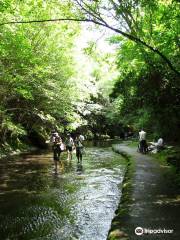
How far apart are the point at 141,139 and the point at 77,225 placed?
1558cm

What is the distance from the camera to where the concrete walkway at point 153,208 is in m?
7.10

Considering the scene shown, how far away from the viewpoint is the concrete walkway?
7.10 metres

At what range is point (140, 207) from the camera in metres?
8.91

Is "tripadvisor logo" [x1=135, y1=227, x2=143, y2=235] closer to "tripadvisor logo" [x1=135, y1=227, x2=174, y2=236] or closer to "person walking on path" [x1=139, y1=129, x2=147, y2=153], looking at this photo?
"tripadvisor logo" [x1=135, y1=227, x2=174, y2=236]

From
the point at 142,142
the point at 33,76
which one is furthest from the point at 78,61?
the point at 142,142

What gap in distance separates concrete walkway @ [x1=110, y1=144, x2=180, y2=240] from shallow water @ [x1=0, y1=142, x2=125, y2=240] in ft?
2.44

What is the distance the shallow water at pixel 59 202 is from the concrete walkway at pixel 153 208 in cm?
74

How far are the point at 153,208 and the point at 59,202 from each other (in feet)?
11.2

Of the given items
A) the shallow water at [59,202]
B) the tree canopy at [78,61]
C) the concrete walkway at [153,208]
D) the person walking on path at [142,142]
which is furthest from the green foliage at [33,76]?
the concrete walkway at [153,208]

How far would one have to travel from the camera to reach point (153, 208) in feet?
28.7

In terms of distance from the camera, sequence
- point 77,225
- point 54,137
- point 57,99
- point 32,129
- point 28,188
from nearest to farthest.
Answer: point 77,225 → point 28,188 → point 54,137 → point 57,99 → point 32,129

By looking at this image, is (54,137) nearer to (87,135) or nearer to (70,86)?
(70,86)

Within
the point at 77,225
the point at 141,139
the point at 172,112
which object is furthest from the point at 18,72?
the point at 77,225

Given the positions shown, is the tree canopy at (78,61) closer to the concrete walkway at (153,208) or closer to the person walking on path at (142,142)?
the person walking on path at (142,142)
